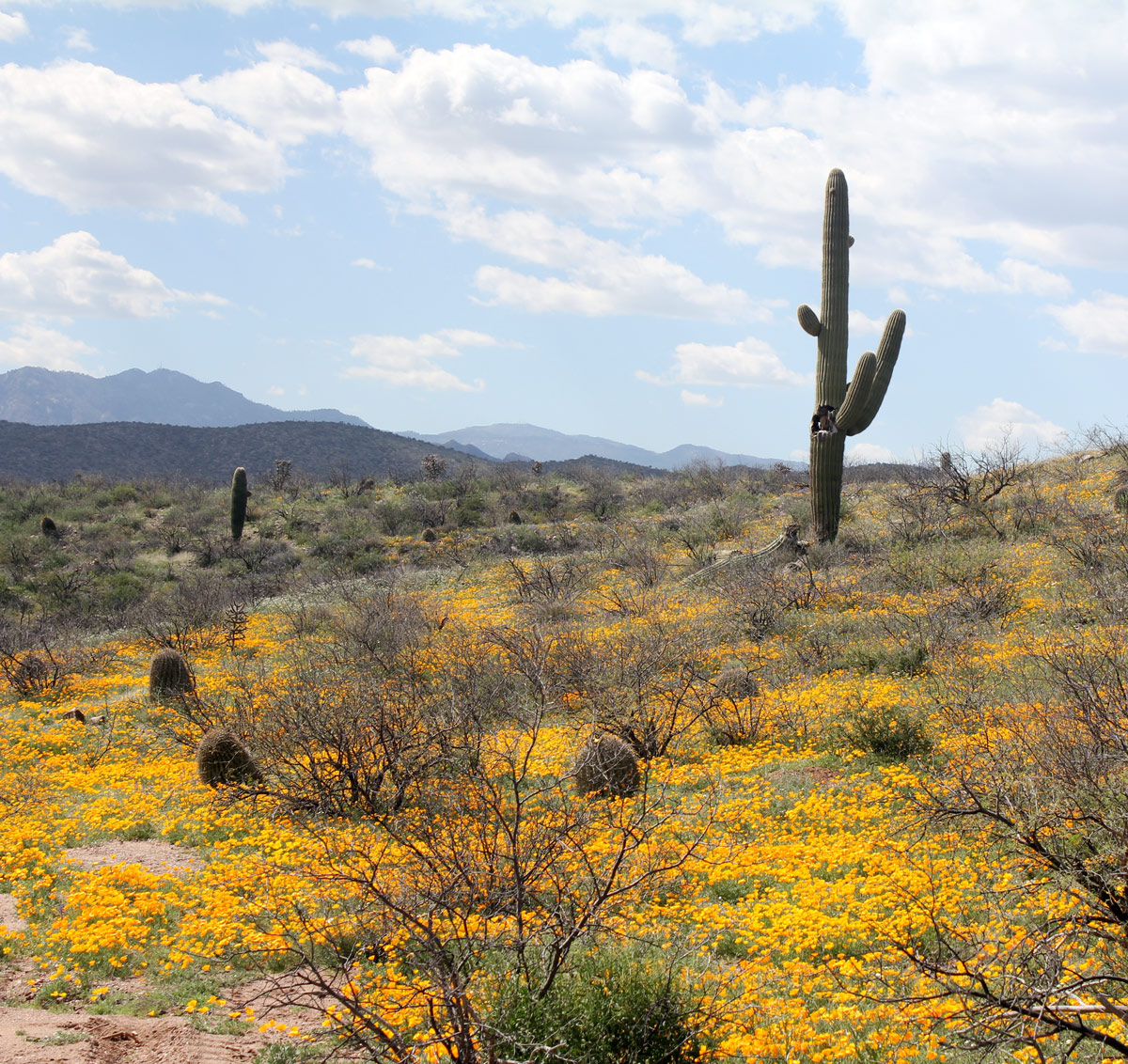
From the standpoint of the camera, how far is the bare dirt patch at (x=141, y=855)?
6824mm

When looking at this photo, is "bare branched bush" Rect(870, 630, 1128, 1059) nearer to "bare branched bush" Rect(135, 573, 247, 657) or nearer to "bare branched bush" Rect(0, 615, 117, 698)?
"bare branched bush" Rect(0, 615, 117, 698)

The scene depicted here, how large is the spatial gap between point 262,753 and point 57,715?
4950 mm

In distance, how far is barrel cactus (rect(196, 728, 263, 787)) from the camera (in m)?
8.97

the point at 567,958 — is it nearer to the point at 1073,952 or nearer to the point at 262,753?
the point at 1073,952

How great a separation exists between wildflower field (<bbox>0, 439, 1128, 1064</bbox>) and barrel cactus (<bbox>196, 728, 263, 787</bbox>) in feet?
0.18

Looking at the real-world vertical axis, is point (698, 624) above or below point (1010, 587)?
below

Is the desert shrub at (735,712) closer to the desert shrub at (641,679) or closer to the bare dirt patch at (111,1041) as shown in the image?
the desert shrub at (641,679)

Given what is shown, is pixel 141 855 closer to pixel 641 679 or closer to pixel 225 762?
pixel 225 762

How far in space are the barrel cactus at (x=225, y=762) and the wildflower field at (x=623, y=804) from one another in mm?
56

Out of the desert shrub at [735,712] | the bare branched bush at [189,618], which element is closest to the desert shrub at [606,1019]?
the desert shrub at [735,712]

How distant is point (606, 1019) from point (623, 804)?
9.69ft

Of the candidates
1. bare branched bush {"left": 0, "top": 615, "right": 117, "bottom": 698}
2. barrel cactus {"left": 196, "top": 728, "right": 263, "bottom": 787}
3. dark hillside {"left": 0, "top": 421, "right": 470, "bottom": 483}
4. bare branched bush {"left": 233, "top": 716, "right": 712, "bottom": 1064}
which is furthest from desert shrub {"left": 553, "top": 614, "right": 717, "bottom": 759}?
dark hillside {"left": 0, "top": 421, "right": 470, "bottom": 483}

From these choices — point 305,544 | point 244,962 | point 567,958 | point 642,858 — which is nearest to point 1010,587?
point 642,858

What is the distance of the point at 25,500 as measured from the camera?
115ft
